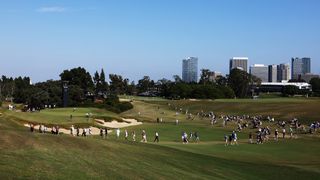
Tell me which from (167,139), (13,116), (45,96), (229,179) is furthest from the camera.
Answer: (45,96)

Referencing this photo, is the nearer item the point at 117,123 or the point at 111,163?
the point at 111,163

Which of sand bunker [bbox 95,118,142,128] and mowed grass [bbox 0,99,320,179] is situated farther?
sand bunker [bbox 95,118,142,128]

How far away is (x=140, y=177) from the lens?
28531 millimetres

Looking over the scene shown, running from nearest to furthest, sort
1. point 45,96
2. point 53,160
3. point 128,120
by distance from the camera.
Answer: point 53,160, point 128,120, point 45,96

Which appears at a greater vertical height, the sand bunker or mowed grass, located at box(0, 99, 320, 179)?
mowed grass, located at box(0, 99, 320, 179)

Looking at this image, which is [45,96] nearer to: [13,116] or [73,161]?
[13,116]

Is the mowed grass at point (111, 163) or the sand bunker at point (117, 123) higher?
the mowed grass at point (111, 163)

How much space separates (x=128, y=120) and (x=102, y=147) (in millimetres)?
73501

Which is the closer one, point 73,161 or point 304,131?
point 73,161

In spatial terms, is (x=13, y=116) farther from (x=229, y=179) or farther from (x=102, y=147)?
(x=229, y=179)

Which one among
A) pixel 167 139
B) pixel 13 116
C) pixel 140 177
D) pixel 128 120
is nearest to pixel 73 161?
pixel 140 177

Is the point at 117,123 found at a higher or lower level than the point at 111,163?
lower

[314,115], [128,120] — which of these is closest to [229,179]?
[128,120]

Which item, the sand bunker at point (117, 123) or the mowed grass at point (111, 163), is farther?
the sand bunker at point (117, 123)
